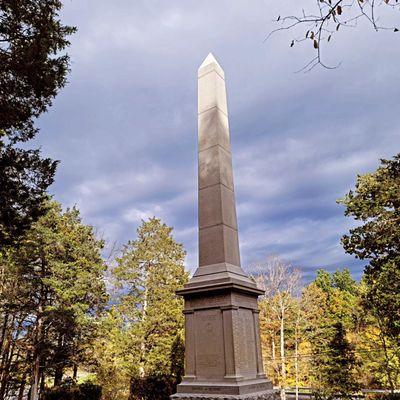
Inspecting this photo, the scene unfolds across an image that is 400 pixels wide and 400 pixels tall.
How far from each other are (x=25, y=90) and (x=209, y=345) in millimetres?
6652

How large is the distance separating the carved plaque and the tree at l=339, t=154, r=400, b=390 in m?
8.86

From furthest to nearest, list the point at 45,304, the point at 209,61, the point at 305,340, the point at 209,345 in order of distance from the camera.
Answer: the point at 305,340
the point at 45,304
the point at 209,61
the point at 209,345

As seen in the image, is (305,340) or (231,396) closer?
(231,396)

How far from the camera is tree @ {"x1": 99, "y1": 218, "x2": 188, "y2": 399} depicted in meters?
15.6

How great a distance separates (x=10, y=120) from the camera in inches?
285

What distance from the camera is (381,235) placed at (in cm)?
1288

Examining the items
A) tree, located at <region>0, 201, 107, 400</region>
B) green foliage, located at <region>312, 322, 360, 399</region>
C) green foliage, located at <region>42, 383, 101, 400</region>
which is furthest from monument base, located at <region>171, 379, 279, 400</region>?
tree, located at <region>0, 201, 107, 400</region>

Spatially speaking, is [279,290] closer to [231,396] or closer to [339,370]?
[339,370]

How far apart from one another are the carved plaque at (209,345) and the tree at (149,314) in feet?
32.8

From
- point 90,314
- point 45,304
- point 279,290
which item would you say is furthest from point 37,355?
point 279,290

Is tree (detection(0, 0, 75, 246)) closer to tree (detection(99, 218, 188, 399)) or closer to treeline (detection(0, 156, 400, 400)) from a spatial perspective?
treeline (detection(0, 156, 400, 400))

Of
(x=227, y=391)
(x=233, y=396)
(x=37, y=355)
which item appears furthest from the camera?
(x=37, y=355)

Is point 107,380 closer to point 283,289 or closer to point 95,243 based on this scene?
point 95,243

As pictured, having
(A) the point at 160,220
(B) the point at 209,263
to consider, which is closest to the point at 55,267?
(A) the point at 160,220
